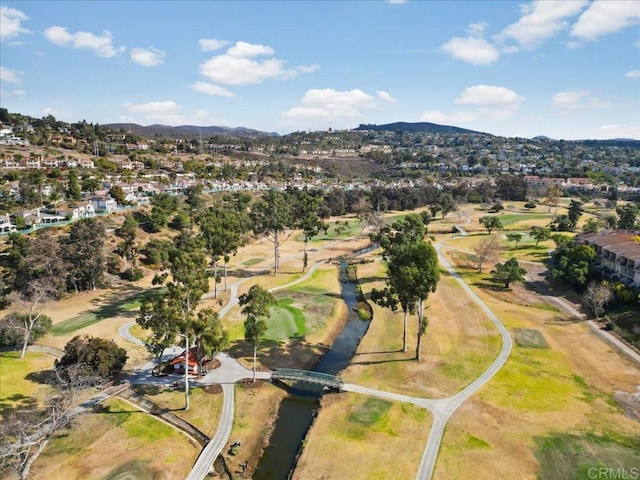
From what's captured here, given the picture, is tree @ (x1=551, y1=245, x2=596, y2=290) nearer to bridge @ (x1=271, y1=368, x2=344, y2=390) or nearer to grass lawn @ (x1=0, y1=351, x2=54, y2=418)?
bridge @ (x1=271, y1=368, x2=344, y2=390)

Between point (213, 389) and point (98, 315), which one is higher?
point (213, 389)

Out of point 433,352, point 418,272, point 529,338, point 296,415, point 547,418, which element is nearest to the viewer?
point 547,418

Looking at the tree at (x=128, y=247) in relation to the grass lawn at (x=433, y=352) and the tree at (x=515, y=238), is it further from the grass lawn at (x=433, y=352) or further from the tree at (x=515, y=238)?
the tree at (x=515, y=238)

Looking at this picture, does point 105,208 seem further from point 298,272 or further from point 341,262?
point 341,262

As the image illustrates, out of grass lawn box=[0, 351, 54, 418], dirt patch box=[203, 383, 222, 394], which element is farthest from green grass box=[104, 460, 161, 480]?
grass lawn box=[0, 351, 54, 418]

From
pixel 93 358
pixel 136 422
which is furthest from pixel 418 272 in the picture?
pixel 93 358

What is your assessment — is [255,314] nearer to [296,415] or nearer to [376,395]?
[296,415]

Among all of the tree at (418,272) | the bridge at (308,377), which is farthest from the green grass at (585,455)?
the bridge at (308,377)
